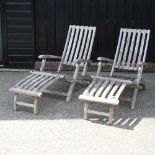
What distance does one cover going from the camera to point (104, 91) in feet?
16.0

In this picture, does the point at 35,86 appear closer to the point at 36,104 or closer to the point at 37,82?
the point at 37,82

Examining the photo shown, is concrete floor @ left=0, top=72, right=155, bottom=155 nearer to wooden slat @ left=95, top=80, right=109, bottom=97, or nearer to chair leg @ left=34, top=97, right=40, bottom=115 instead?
Answer: chair leg @ left=34, top=97, right=40, bottom=115

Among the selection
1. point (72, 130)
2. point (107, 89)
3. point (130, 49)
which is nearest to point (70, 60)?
point (130, 49)

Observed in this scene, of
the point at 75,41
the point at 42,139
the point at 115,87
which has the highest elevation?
the point at 75,41

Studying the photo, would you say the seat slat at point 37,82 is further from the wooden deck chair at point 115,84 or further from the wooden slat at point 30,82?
the wooden deck chair at point 115,84

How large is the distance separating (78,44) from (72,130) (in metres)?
2.04

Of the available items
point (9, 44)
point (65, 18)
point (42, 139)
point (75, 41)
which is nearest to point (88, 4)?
point (65, 18)

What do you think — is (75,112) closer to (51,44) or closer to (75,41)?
(75,41)

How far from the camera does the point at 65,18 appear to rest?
267 inches

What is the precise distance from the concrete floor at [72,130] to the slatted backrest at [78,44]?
79cm

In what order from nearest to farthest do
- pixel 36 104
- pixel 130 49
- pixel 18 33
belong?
pixel 36 104 < pixel 130 49 < pixel 18 33

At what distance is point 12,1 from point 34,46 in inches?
36.1

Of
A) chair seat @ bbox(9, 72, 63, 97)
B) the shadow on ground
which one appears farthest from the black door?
chair seat @ bbox(9, 72, 63, 97)

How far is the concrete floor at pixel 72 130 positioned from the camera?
12.9 feet
